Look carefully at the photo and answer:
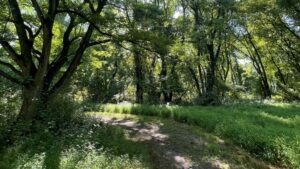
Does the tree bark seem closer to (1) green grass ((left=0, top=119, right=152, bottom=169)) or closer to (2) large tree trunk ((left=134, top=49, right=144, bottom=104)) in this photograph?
(2) large tree trunk ((left=134, top=49, right=144, bottom=104))

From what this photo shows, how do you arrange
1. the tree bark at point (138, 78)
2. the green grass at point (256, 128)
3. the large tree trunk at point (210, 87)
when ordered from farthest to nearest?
the tree bark at point (138, 78), the large tree trunk at point (210, 87), the green grass at point (256, 128)

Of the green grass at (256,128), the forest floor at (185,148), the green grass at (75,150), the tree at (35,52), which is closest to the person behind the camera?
the green grass at (75,150)

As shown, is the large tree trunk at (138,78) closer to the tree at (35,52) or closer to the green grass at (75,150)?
the tree at (35,52)

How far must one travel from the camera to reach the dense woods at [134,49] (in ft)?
29.2

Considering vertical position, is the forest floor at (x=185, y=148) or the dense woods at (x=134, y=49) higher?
the dense woods at (x=134, y=49)

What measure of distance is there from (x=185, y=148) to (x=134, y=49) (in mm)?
5095

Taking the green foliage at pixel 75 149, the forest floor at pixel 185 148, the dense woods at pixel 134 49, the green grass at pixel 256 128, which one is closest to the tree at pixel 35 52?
the dense woods at pixel 134 49

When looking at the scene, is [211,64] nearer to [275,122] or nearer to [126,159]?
[275,122]

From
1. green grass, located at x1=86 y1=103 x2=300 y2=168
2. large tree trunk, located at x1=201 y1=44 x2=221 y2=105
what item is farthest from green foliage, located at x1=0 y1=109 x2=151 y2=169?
large tree trunk, located at x1=201 y1=44 x2=221 y2=105

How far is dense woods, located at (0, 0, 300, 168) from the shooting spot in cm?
890

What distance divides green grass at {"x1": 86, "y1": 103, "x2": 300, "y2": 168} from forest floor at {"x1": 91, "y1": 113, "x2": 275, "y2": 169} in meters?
0.38

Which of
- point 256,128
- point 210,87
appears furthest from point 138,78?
point 256,128

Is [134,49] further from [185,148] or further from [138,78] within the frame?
[138,78]

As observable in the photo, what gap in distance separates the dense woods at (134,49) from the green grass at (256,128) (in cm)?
258
